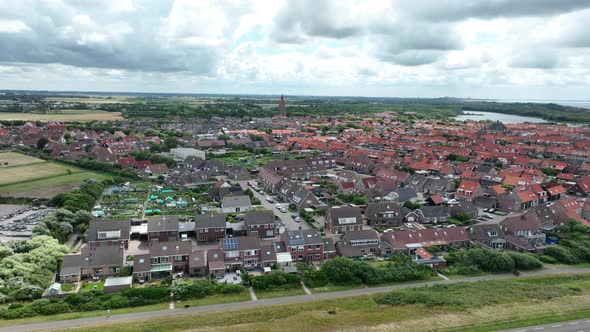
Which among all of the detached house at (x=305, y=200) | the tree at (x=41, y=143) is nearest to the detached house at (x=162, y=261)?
the detached house at (x=305, y=200)

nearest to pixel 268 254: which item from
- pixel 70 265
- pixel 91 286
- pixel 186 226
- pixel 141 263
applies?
pixel 141 263

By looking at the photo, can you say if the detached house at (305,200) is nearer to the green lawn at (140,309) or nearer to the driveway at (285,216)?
the driveway at (285,216)

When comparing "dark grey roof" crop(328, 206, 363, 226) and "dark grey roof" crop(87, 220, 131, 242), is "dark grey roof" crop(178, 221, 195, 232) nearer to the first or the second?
"dark grey roof" crop(87, 220, 131, 242)

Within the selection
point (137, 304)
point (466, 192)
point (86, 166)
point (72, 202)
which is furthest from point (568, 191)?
point (86, 166)

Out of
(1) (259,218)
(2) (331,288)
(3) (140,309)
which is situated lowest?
(3) (140,309)

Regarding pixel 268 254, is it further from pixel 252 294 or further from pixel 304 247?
pixel 252 294
